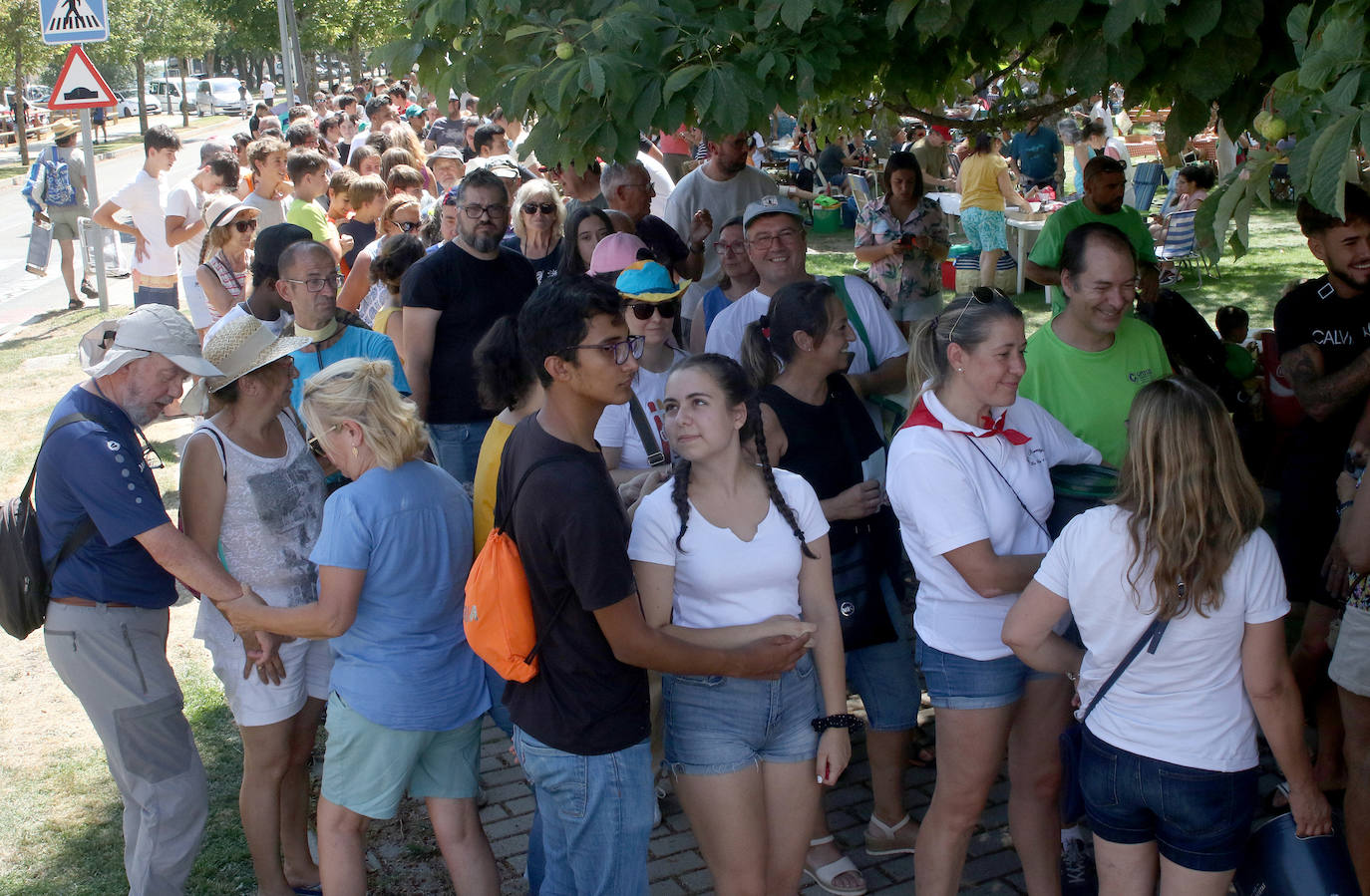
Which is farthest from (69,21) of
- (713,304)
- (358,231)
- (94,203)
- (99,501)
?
(99,501)

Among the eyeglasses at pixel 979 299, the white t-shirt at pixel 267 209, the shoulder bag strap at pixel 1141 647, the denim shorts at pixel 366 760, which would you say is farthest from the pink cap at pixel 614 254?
the white t-shirt at pixel 267 209

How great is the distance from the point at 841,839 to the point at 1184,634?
1821 millimetres

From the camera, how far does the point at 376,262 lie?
5801mm

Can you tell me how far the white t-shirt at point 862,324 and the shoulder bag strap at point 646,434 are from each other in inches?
22.5

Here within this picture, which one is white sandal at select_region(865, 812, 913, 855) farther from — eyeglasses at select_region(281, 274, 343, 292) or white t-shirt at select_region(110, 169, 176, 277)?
white t-shirt at select_region(110, 169, 176, 277)

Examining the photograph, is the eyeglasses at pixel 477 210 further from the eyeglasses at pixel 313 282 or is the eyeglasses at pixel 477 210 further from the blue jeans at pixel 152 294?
the blue jeans at pixel 152 294

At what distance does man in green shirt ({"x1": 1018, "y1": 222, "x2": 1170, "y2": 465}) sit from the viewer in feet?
12.3

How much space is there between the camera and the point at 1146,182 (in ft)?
50.4

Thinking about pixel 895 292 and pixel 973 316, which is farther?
pixel 895 292

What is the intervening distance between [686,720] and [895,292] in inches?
183

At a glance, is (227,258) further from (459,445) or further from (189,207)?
(189,207)

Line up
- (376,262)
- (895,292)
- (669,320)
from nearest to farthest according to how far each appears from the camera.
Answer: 1. (669,320)
2. (376,262)
3. (895,292)

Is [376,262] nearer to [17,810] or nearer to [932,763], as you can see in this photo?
[17,810]

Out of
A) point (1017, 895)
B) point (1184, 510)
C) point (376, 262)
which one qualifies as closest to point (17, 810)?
point (376, 262)
